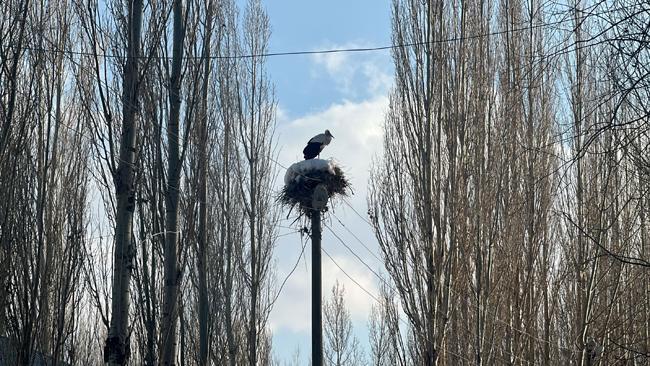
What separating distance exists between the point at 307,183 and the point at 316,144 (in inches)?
20.6

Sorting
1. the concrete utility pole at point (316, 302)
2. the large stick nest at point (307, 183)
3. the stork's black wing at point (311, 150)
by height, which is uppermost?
the stork's black wing at point (311, 150)

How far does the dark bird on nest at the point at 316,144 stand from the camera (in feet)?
36.9

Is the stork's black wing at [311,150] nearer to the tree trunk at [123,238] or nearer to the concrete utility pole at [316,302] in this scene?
the concrete utility pole at [316,302]

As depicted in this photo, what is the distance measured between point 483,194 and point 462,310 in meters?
1.63

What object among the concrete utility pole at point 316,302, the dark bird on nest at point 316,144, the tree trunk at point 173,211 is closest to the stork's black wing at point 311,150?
the dark bird on nest at point 316,144

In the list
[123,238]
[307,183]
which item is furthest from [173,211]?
[307,183]

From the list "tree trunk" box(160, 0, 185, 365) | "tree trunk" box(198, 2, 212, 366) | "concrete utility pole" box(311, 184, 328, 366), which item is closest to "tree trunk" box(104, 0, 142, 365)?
"tree trunk" box(160, 0, 185, 365)

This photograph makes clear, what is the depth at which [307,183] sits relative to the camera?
36.4 feet

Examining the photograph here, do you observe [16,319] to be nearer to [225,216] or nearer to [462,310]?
[462,310]

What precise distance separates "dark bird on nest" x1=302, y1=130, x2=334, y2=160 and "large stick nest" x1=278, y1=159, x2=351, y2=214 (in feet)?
0.73

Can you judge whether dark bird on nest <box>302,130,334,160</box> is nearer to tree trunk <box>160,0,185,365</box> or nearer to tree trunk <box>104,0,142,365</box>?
tree trunk <box>160,0,185,365</box>

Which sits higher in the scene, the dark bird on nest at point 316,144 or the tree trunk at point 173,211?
the dark bird on nest at point 316,144

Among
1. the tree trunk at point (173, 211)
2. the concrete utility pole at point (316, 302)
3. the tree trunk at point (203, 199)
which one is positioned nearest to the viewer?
the tree trunk at point (173, 211)

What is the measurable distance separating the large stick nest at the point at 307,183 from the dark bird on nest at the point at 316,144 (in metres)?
0.22
